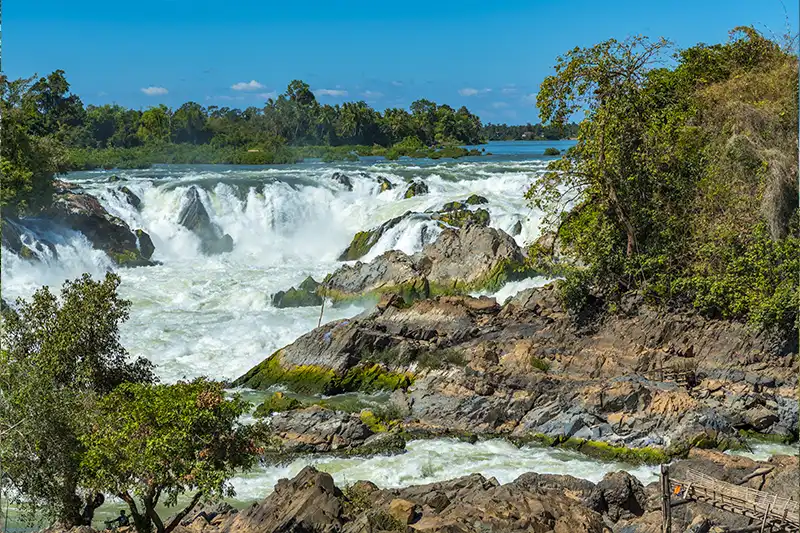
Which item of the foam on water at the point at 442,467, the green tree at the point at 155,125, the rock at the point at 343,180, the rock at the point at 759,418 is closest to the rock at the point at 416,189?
the rock at the point at 343,180

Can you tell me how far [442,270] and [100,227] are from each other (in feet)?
57.3

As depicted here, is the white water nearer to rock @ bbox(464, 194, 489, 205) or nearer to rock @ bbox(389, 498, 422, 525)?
rock @ bbox(464, 194, 489, 205)

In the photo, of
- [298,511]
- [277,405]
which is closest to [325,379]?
[277,405]

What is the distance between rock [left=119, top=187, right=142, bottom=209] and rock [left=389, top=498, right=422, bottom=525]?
34086mm

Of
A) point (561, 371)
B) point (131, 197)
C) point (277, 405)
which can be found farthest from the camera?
point (131, 197)

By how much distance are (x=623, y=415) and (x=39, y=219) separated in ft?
98.5

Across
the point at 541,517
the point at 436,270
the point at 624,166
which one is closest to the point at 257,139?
the point at 436,270

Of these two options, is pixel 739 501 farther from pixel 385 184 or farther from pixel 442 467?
pixel 385 184

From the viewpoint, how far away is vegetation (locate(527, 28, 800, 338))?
22.4m

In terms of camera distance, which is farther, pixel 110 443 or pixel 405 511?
pixel 405 511

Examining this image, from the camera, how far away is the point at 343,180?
45.9 metres

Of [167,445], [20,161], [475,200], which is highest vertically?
[20,161]

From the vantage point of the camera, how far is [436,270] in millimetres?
30969

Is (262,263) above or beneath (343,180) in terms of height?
beneath
